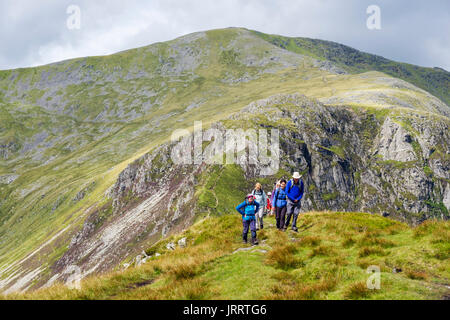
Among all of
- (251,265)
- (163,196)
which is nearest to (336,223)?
(251,265)

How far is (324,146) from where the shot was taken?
6004 inches

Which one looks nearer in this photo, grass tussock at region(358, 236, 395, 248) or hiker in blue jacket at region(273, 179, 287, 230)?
grass tussock at region(358, 236, 395, 248)

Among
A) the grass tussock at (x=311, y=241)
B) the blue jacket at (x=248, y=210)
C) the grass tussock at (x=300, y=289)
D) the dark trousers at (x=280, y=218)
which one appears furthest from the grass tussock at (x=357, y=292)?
the dark trousers at (x=280, y=218)

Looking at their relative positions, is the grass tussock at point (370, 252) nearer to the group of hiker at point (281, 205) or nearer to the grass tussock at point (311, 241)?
the grass tussock at point (311, 241)

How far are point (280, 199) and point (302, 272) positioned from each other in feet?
25.7

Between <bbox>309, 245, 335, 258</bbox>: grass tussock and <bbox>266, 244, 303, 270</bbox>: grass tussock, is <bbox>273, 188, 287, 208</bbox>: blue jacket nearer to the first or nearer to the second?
<bbox>266, 244, 303, 270</bbox>: grass tussock

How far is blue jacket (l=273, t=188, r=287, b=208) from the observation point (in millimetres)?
18406

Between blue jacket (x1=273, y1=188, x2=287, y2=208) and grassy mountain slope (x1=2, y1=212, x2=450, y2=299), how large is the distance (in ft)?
8.19

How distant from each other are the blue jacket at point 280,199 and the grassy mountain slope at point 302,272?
2.50 metres

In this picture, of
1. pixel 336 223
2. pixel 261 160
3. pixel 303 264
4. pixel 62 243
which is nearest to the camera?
pixel 303 264

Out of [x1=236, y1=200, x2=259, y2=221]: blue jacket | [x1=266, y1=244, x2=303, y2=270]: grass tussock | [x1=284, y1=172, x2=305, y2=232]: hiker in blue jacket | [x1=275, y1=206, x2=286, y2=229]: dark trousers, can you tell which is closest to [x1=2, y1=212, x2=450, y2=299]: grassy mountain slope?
[x1=266, y1=244, x2=303, y2=270]: grass tussock

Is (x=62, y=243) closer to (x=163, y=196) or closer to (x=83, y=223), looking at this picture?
(x=83, y=223)

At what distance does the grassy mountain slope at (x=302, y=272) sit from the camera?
8.96 meters
